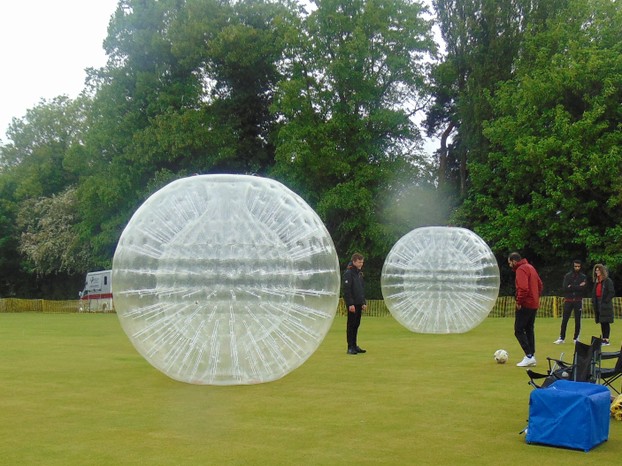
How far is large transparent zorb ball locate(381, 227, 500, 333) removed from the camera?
17453 mm

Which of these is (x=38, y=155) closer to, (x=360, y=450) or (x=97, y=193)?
(x=97, y=193)

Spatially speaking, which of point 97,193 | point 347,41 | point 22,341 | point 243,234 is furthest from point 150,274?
point 97,193

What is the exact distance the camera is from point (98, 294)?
40875 millimetres

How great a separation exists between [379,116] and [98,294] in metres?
17.8

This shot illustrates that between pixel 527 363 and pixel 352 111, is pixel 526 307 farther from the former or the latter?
pixel 352 111

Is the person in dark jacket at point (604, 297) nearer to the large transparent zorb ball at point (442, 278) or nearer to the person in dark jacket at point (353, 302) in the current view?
the large transparent zorb ball at point (442, 278)

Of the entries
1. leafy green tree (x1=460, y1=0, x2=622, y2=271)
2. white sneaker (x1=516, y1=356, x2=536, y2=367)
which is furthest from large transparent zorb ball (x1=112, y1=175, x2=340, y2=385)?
leafy green tree (x1=460, y1=0, x2=622, y2=271)

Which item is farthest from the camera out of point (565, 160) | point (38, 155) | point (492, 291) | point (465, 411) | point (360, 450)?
point (38, 155)

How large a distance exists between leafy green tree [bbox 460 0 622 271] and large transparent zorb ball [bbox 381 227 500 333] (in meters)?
14.3

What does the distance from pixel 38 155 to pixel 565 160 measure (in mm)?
35228

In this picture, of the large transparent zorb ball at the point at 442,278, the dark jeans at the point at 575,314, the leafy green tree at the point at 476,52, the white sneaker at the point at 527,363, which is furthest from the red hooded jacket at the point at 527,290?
the leafy green tree at the point at 476,52

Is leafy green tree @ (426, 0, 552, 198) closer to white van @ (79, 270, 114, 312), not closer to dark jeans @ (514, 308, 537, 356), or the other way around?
white van @ (79, 270, 114, 312)

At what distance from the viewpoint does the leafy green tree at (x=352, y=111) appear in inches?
1368

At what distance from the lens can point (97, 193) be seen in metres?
39.0
